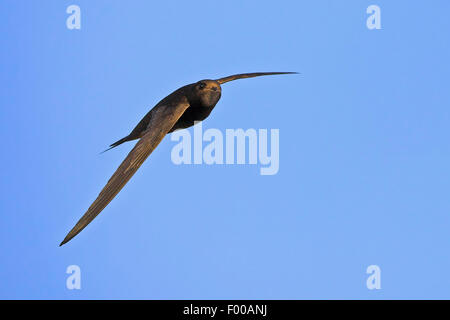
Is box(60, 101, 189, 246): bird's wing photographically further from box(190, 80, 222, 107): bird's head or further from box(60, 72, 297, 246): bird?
box(190, 80, 222, 107): bird's head

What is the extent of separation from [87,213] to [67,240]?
48 cm

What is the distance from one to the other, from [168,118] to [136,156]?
1225mm

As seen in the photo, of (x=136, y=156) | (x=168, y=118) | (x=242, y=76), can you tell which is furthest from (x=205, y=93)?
(x=136, y=156)

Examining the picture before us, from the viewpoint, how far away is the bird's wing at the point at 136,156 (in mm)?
6961

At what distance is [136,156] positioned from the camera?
27.2 feet

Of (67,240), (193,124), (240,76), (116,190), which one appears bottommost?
(67,240)

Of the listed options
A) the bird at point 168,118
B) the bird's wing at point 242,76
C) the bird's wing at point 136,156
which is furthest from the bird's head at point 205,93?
the bird's wing at point 242,76

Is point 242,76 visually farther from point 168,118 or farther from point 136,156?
point 136,156

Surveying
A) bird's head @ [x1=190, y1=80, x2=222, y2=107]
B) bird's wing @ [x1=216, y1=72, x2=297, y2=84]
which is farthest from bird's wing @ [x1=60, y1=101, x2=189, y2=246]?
bird's wing @ [x1=216, y1=72, x2=297, y2=84]

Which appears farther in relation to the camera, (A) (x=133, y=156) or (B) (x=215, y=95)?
(B) (x=215, y=95)

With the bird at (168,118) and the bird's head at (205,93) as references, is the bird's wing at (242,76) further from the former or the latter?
the bird's head at (205,93)

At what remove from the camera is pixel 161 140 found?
875cm
